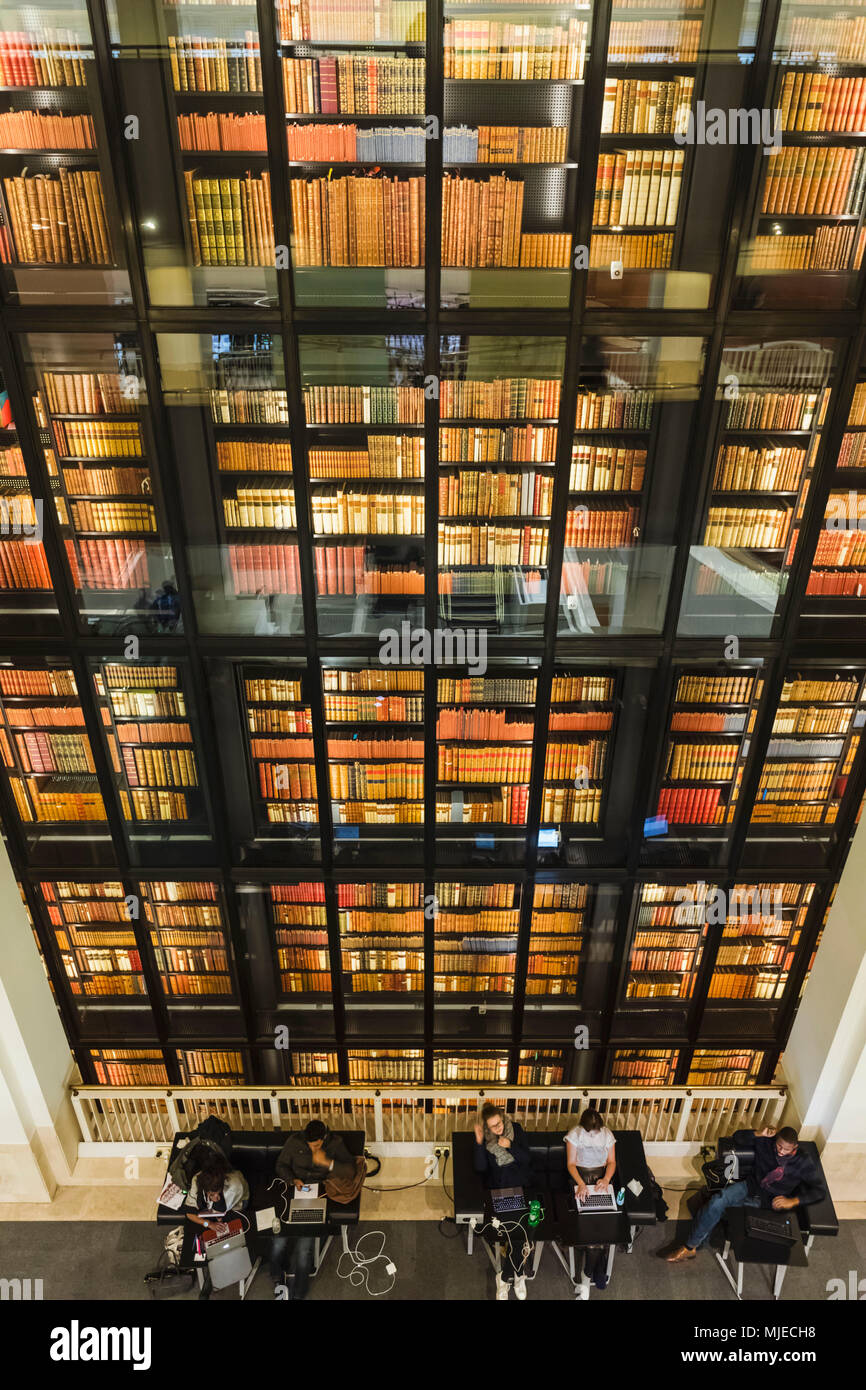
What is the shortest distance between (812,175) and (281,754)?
3.37 meters

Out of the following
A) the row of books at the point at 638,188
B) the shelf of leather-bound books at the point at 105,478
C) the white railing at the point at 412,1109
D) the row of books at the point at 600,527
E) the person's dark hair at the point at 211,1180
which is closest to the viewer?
the row of books at the point at 638,188

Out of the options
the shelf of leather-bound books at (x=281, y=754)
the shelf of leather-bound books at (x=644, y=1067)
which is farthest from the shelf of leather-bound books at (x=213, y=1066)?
the shelf of leather-bound books at (x=644, y=1067)

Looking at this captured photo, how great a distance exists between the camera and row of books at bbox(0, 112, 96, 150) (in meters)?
3.28

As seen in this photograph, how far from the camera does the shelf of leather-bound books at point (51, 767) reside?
437cm

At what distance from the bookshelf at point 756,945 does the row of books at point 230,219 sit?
12.6 ft

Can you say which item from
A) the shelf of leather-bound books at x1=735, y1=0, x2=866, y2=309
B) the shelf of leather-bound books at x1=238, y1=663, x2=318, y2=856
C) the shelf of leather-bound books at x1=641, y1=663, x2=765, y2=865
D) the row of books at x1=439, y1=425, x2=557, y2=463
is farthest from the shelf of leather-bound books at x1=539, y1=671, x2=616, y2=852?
the shelf of leather-bound books at x1=735, y1=0, x2=866, y2=309

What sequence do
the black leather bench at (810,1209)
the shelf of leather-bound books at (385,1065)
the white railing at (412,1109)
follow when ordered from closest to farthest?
1. the black leather bench at (810,1209)
2. the white railing at (412,1109)
3. the shelf of leather-bound books at (385,1065)

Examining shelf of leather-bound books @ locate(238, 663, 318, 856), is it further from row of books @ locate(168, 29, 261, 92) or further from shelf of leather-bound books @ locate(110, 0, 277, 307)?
row of books @ locate(168, 29, 261, 92)

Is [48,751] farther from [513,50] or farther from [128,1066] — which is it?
[513,50]

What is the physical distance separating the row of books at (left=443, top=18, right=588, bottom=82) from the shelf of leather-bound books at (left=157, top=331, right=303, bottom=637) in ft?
3.92

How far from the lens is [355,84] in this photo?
3.26 meters

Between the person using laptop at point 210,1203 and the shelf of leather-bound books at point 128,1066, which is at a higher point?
the person using laptop at point 210,1203

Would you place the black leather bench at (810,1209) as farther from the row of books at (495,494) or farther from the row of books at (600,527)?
the row of books at (495,494)

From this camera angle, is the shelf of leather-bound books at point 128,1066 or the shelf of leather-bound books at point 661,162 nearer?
the shelf of leather-bound books at point 661,162
